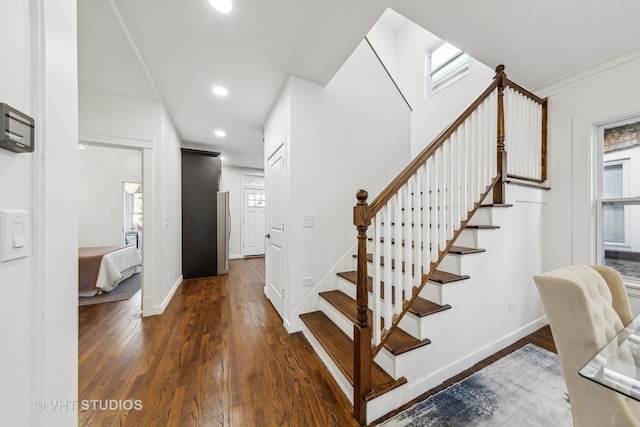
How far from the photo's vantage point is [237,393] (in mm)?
1519

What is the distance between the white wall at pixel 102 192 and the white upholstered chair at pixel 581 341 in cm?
701

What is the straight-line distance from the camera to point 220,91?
8.65 feet

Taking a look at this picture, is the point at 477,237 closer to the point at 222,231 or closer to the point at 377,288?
the point at 377,288

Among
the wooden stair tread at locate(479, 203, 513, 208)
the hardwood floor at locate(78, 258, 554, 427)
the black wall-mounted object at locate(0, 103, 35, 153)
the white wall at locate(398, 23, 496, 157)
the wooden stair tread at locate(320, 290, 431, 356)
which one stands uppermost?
the white wall at locate(398, 23, 496, 157)

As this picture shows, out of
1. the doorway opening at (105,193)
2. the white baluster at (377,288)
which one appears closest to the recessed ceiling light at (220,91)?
the white baluster at (377,288)

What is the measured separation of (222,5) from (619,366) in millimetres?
2749

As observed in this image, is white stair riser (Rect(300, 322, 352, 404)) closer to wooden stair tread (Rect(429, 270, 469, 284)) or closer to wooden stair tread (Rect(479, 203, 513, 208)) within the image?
wooden stair tread (Rect(429, 270, 469, 284))

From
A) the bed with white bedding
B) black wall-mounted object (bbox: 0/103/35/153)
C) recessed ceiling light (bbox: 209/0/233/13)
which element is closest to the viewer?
black wall-mounted object (bbox: 0/103/35/153)

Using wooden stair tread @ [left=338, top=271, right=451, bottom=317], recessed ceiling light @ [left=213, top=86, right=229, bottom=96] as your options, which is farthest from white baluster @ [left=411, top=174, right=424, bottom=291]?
recessed ceiling light @ [left=213, top=86, right=229, bottom=96]

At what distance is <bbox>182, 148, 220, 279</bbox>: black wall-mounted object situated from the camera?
4133 mm

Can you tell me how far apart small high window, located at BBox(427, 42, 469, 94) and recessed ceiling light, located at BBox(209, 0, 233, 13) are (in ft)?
10.1

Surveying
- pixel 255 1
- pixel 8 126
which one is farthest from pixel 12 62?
pixel 255 1

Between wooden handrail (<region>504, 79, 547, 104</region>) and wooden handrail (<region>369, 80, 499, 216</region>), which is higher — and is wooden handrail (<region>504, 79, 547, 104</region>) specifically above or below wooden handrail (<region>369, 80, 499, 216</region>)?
above

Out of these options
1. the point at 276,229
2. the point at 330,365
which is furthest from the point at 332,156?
the point at 330,365
